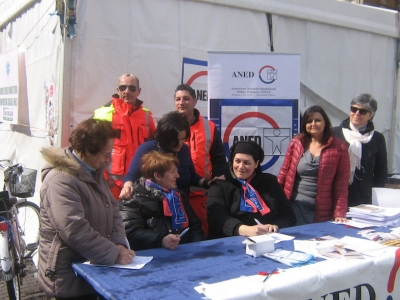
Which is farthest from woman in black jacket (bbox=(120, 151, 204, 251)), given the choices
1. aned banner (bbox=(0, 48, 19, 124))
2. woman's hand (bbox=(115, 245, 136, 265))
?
aned banner (bbox=(0, 48, 19, 124))

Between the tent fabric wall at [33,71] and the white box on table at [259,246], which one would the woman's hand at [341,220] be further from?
the tent fabric wall at [33,71]

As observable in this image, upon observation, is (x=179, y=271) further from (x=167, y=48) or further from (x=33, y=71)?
(x=33, y=71)

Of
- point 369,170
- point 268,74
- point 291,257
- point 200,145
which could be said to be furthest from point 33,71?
point 291,257

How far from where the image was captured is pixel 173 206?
8.20 feet

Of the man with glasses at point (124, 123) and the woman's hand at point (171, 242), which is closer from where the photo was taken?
the woman's hand at point (171, 242)

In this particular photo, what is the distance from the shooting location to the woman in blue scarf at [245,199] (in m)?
2.71

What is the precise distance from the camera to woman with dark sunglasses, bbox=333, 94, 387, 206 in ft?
11.3

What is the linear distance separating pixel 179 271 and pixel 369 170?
2.18 metres

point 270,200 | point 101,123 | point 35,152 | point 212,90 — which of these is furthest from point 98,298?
point 35,152

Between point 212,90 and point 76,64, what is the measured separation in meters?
1.24

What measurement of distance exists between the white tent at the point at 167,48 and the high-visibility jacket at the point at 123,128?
661mm

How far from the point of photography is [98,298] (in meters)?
2.12

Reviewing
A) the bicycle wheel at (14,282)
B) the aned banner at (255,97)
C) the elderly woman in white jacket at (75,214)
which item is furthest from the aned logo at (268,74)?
the bicycle wheel at (14,282)

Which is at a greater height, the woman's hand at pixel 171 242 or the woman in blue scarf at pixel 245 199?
the woman in blue scarf at pixel 245 199
